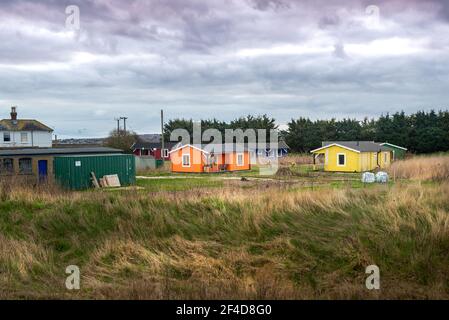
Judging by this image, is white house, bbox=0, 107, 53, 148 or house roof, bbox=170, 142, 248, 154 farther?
white house, bbox=0, 107, 53, 148

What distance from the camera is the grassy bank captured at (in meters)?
9.29

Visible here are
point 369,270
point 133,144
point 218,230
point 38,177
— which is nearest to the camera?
point 369,270

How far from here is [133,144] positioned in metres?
63.1

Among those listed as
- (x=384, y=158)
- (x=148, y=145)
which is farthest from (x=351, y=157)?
(x=148, y=145)

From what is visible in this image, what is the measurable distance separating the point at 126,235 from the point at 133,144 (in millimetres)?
50659

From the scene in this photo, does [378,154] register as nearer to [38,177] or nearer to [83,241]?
[38,177]

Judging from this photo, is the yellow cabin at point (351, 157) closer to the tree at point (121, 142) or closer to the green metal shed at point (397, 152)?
the green metal shed at point (397, 152)

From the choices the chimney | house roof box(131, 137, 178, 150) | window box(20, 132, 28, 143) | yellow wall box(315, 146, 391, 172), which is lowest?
yellow wall box(315, 146, 391, 172)

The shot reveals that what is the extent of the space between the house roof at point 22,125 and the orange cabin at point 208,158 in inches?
937

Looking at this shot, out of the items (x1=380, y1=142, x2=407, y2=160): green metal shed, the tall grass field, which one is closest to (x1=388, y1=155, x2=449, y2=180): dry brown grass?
(x1=380, y1=142, x2=407, y2=160): green metal shed

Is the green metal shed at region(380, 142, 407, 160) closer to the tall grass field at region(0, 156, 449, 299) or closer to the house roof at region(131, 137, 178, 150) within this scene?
the house roof at region(131, 137, 178, 150)

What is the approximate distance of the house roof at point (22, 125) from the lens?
5635 centimetres

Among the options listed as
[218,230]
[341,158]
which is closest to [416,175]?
[341,158]

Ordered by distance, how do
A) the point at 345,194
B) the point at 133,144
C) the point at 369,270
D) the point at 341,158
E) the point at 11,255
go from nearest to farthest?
the point at 369,270 → the point at 11,255 → the point at 345,194 → the point at 341,158 → the point at 133,144
